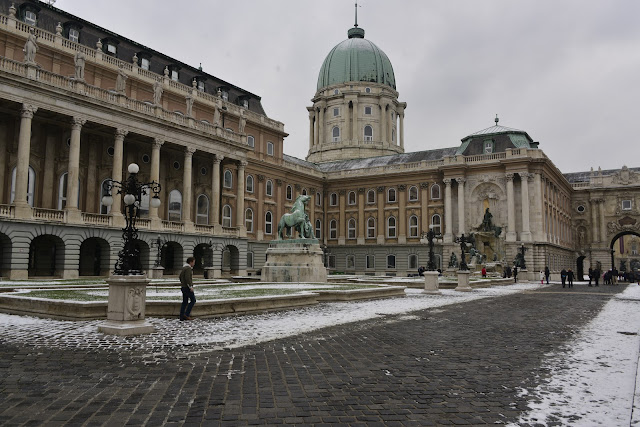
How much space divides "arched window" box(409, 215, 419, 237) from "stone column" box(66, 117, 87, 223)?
44.1m

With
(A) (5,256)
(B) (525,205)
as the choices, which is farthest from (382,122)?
(A) (5,256)

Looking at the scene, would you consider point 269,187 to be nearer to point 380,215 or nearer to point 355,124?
point 380,215

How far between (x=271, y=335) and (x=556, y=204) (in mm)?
67382

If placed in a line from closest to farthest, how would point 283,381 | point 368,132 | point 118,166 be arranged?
point 283,381 → point 118,166 → point 368,132

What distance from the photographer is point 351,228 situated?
72812mm

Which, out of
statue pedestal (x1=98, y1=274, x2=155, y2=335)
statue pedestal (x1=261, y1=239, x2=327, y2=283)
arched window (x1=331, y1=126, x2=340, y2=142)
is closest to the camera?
statue pedestal (x1=98, y1=274, x2=155, y2=335)

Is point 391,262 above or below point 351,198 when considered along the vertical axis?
below

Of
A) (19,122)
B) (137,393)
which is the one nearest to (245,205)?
(19,122)

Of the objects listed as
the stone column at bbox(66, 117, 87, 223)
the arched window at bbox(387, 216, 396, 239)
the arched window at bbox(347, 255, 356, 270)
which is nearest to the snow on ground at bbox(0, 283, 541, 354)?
the stone column at bbox(66, 117, 87, 223)

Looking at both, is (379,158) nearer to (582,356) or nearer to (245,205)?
(245,205)

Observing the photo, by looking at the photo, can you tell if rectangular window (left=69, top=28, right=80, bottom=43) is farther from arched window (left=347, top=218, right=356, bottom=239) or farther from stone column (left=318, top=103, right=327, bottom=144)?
stone column (left=318, top=103, right=327, bottom=144)

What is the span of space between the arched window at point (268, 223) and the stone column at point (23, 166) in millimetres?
31685

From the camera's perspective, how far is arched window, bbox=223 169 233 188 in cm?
5497

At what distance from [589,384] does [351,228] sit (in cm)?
6563
